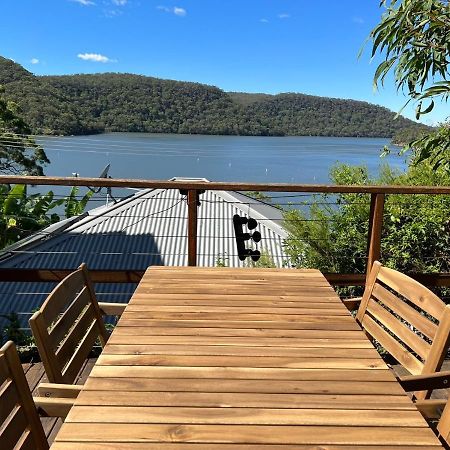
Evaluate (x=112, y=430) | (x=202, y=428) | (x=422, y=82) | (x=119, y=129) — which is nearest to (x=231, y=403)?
(x=202, y=428)

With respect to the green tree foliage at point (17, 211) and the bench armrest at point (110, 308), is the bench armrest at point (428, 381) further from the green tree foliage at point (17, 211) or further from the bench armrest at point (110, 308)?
the green tree foliage at point (17, 211)

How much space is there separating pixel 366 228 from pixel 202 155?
31956 mm

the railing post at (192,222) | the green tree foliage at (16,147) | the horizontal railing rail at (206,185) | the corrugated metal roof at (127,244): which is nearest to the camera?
the horizontal railing rail at (206,185)

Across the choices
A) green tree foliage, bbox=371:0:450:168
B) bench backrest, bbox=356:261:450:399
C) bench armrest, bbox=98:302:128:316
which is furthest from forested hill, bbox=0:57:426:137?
bench armrest, bbox=98:302:128:316

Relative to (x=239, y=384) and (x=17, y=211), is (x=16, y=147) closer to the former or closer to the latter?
(x=17, y=211)

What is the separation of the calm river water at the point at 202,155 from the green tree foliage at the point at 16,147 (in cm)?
528

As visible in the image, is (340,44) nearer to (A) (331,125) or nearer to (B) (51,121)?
(A) (331,125)

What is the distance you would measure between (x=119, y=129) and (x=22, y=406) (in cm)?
3414

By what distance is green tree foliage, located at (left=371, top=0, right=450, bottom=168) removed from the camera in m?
3.14

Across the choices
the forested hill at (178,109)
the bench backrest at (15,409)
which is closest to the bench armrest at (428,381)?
the bench backrest at (15,409)

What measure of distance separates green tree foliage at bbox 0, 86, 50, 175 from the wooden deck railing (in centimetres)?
1935

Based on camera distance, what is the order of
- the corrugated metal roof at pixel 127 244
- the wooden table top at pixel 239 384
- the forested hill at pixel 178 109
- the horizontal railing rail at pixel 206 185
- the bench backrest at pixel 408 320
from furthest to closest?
the forested hill at pixel 178 109, the corrugated metal roof at pixel 127 244, the horizontal railing rail at pixel 206 185, the bench backrest at pixel 408 320, the wooden table top at pixel 239 384

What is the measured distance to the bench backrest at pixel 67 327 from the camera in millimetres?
1495

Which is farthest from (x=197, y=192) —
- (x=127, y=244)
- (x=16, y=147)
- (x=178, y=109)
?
(x=178, y=109)
